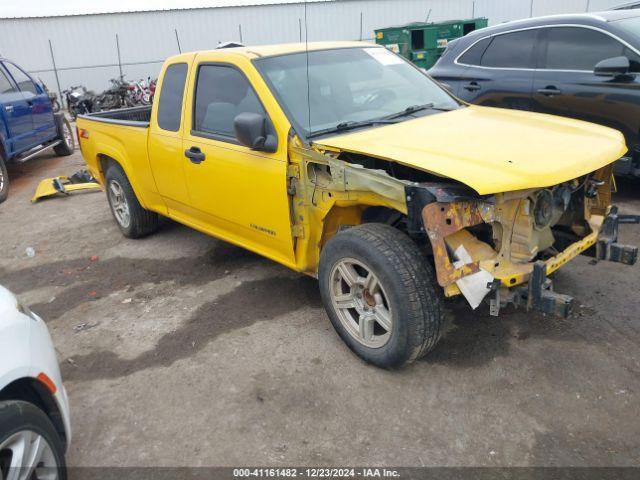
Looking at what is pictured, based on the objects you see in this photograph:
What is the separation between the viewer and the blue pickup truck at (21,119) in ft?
27.5

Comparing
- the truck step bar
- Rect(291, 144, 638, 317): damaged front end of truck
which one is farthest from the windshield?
the truck step bar

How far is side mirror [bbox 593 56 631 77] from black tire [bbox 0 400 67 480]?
16.9ft

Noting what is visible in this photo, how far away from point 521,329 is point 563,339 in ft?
0.86

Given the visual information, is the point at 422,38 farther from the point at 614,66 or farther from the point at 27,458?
the point at 27,458

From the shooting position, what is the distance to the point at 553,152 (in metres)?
3.11

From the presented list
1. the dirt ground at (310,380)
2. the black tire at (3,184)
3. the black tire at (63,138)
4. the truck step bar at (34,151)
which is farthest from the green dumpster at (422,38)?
the dirt ground at (310,380)

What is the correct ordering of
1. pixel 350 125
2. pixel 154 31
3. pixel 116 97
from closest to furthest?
pixel 350 125 → pixel 116 97 → pixel 154 31

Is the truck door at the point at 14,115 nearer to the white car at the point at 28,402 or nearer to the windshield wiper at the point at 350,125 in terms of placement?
the windshield wiper at the point at 350,125

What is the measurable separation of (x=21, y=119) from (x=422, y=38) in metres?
11.4

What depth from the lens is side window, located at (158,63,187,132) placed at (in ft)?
15.1

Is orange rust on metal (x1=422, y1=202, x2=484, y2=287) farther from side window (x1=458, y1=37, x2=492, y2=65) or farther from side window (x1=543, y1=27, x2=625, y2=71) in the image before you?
side window (x1=458, y1=37, x2=492, y2=65)

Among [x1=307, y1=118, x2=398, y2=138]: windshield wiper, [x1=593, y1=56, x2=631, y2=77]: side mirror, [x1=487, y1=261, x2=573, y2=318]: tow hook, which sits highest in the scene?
[x1=593, y1=56, x2=631, y2=77]: side mirror

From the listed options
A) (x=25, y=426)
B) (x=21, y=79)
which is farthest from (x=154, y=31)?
(x=25, y=426)

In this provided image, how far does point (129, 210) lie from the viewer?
579 cm
